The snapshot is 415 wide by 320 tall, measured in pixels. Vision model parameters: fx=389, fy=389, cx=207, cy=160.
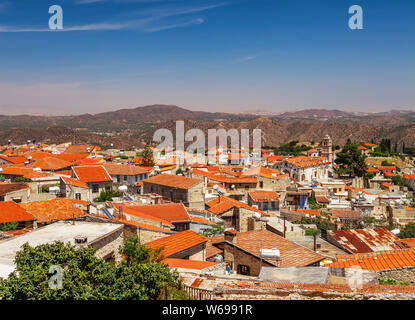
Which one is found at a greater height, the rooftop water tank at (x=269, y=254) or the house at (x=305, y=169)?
the rooftop water tank at (x=269, y=254)

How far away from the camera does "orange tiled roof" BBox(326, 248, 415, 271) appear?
11696 millimetres

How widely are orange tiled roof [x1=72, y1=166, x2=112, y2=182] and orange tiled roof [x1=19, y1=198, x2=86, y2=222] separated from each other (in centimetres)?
1096

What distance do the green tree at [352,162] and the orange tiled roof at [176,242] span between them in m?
51.9

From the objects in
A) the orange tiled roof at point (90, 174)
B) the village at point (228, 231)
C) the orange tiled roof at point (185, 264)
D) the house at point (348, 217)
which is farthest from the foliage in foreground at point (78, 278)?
the orange tiled roof at point (90, 174)

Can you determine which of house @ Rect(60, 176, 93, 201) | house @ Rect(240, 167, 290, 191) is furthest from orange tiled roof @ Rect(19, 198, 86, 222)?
house @ Rect(240, 167, 290, 191)

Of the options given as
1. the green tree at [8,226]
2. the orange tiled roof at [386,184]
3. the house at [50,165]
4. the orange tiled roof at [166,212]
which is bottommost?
the orange tiled roof at [386,184]

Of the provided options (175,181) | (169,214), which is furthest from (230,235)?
(175,181)

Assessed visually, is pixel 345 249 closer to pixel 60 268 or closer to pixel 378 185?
pixel 60 268

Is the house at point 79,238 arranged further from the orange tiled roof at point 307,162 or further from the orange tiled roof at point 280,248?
the orange tiled roof at point 307,162

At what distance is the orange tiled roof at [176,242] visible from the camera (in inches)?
473

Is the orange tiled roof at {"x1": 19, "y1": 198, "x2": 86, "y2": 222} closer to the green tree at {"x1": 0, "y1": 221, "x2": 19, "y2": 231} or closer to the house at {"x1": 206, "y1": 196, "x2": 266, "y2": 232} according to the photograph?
the green tree at {"x1": 0, "y1": 221, "x2": 19, "y2": 231}

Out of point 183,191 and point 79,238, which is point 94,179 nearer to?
point 183,191

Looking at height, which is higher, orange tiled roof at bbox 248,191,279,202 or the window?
the window

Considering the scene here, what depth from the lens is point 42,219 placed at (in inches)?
613
